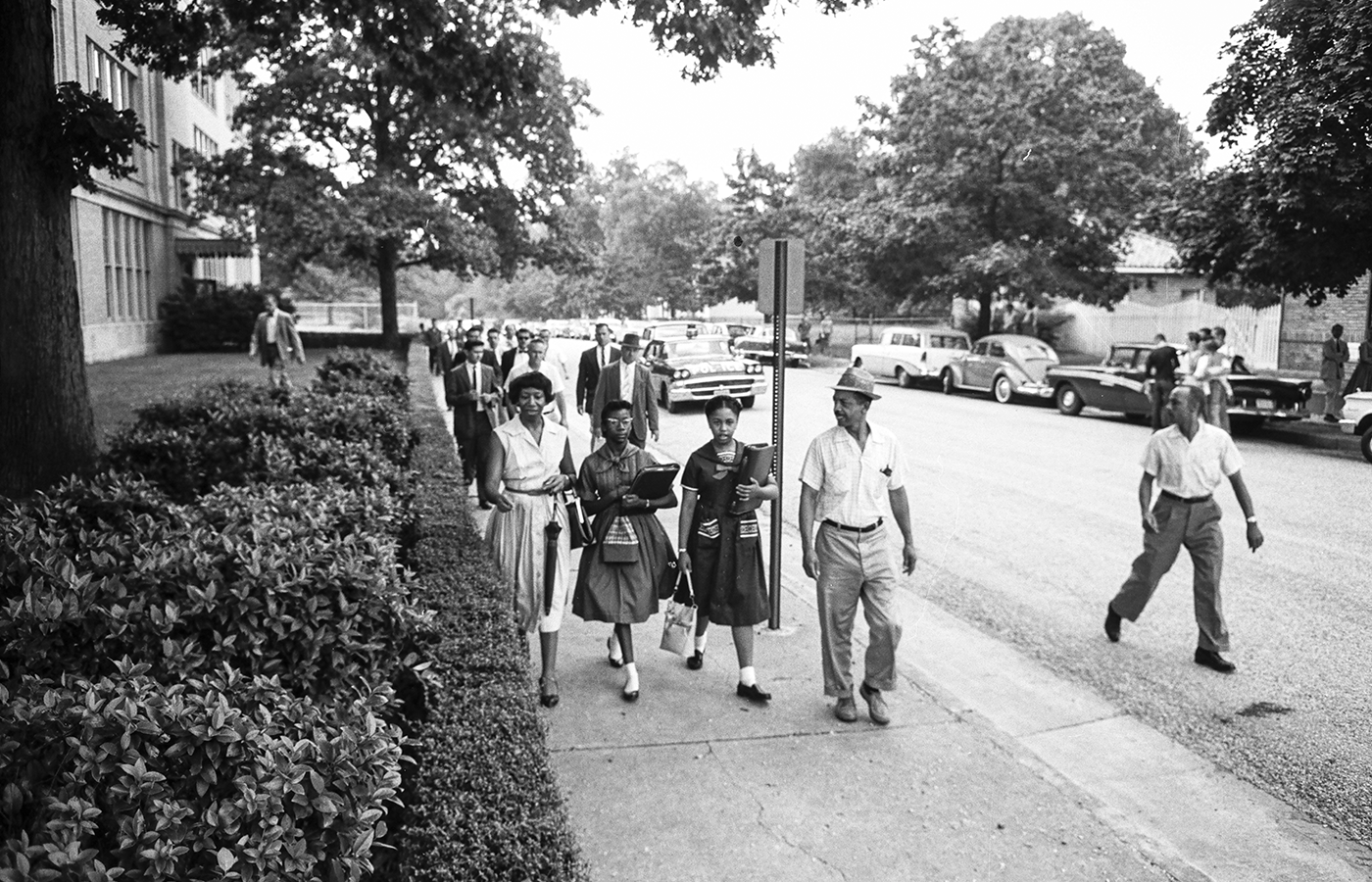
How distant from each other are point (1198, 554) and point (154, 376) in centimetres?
2253

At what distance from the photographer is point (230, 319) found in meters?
34.9

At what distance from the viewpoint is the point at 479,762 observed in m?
3.51

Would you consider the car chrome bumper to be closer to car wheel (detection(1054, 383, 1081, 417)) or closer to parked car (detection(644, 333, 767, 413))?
parked car (detection(644, 333, 767, 413))

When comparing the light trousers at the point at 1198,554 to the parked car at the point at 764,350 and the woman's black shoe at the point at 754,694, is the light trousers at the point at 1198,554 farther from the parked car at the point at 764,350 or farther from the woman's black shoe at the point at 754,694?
the parked car at the point at 764,350

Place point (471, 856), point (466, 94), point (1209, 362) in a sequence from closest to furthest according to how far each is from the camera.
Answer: point (471, 856), point (466, 94), point (1209, 362)

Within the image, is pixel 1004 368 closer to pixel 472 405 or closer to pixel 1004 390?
pixel 1004 390

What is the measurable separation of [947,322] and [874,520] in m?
41.6

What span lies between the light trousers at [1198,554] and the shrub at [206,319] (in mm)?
33454

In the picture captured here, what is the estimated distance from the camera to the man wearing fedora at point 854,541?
18.3 feet

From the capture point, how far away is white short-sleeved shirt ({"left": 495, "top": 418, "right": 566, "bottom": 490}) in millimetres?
5875

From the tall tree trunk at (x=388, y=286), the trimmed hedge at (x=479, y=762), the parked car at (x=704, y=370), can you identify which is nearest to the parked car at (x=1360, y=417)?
the trimmed hedge at (x=479, y=762)

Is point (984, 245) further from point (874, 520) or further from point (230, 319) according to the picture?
point (874, 520)

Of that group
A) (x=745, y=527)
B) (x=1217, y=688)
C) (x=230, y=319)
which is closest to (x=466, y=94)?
(x=745, y=527)

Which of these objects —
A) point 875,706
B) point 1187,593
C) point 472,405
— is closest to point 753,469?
point 875,706
